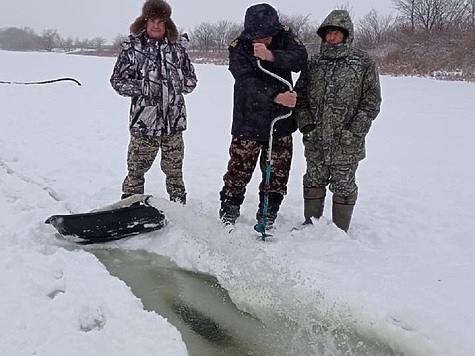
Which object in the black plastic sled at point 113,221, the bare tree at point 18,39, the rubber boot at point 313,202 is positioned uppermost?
the rubber boot at point 313,202

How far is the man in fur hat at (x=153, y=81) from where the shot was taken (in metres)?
3.84

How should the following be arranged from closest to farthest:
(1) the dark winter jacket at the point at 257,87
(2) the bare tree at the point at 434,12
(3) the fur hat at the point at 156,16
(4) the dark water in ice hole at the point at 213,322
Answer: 1. (4) the dark water in ice hole at the point at 213,322
2. (1) the dark winter jacket at the point at 257,87
3. (3) the fur hat at the point at 156,16
4. (2) the bare tree at the point at 434,12

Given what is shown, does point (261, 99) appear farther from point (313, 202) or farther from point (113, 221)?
point (113, 221)

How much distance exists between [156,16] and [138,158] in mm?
1047

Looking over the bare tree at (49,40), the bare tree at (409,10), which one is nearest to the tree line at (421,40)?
the bare tree at (409,10)

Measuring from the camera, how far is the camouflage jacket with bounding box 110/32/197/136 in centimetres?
386

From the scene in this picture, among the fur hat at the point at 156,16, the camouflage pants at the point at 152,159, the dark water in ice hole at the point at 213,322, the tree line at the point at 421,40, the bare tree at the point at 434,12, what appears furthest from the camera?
the bare tree at the point at 434,12

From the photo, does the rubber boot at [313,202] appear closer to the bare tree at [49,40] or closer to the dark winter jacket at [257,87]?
the dark winter jacket at [257,87]

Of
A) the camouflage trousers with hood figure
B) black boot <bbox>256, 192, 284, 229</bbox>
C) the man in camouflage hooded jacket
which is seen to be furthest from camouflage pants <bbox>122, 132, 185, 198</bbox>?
the man in camouflage hooded jacket

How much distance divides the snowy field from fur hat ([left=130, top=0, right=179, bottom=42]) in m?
1.23

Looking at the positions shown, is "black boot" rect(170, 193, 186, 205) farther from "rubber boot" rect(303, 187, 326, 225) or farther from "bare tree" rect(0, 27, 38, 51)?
"bare tree" rect(0, 27, 38, 51)

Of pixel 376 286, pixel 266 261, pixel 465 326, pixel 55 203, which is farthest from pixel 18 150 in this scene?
pixel 465 326

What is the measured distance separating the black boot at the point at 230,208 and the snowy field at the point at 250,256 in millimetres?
104

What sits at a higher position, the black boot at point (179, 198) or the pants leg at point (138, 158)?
the pants leg at point (138, 158)
